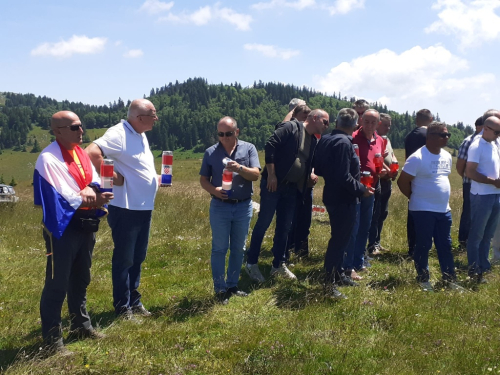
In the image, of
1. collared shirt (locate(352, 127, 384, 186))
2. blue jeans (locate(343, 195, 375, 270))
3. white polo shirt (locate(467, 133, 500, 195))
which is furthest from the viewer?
collared shirt (locate(352, 127, 384, 186))

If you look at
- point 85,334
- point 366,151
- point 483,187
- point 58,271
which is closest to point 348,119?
point 366,151

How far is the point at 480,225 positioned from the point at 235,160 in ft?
12.3

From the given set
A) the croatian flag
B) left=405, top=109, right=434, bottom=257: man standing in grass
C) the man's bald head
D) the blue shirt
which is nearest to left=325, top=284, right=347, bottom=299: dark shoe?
the blue shirt

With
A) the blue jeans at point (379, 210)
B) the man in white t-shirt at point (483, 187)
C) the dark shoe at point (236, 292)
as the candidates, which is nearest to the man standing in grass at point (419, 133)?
the blue jeans at point (379, 210)

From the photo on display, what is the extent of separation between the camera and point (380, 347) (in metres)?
4.09

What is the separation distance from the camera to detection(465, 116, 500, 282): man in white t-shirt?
625 cm

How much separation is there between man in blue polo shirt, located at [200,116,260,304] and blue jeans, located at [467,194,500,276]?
3353 millimetres

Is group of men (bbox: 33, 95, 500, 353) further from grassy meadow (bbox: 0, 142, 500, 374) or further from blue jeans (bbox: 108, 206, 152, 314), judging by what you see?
grassy meadow (bbox: 0, 142, 500, 374)

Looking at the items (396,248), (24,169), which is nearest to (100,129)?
(24,169)

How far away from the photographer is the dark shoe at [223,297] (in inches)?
217

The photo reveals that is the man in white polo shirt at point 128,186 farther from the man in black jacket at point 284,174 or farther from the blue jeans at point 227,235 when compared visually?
the man in black jacket at point 284,174

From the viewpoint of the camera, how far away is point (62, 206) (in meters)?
3.89

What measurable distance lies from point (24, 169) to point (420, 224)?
5490 inches

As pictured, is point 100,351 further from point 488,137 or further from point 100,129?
point 100,129
